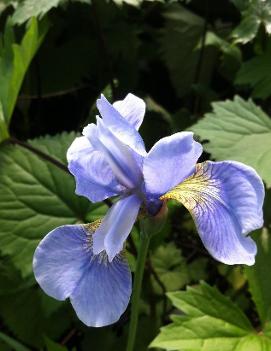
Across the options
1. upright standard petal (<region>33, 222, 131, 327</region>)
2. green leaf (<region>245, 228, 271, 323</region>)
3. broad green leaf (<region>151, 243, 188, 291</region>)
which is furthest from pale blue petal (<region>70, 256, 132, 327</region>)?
broad green leaf (<region>151, 243, 188, 291</region>)

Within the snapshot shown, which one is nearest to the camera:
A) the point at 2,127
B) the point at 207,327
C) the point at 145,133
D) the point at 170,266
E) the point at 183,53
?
the point at 207,327

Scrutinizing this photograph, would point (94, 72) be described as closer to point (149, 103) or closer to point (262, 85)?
point (149, 103)

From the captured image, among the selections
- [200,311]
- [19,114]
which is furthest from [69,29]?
[200,311]

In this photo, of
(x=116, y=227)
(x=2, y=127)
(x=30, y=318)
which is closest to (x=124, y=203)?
(x=116, y=227)

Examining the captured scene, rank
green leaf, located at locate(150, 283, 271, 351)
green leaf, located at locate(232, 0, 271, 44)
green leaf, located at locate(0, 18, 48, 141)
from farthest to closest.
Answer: green leaf, located at locate(232, 0, 271, 44) < green leaf, located at locate(0, 18, 48, 141) < green leaf, located at locate(150, 283, 271, 351)

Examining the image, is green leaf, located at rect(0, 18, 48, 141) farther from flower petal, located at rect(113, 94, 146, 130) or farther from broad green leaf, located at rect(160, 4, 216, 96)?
broad green leaf, located at rect(160, 4, 216, 96)

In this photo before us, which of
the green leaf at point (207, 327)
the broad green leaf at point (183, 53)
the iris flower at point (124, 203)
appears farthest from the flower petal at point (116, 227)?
the broad green leaf at point (183, 53)

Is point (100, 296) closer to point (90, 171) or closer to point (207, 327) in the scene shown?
point (90, 171)
